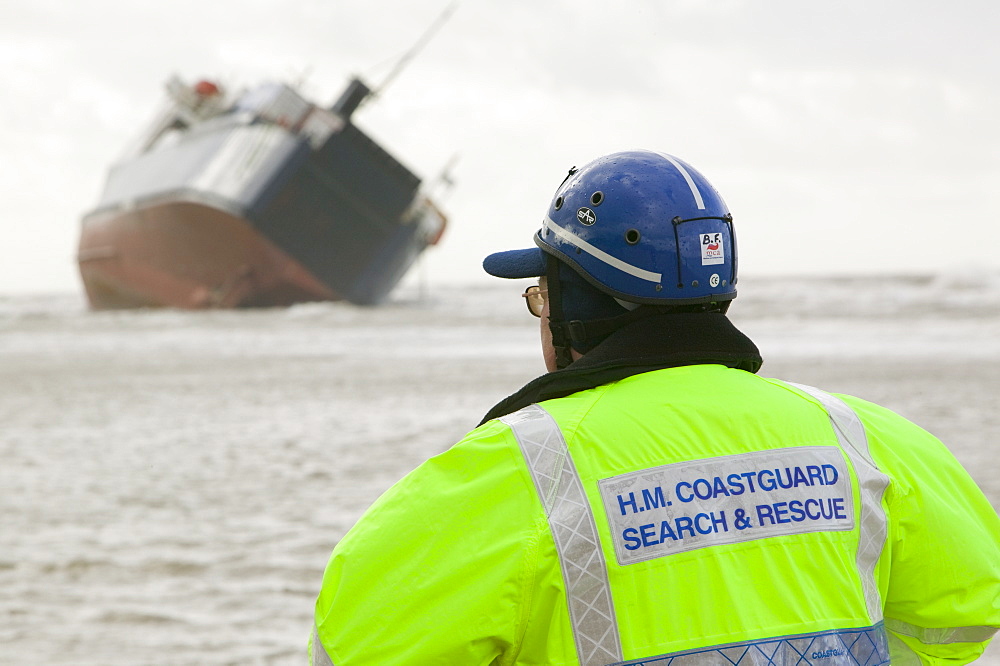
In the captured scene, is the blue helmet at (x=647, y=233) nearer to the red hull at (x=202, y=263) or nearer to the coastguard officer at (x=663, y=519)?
the coastguard officer at (x=663, y=519)

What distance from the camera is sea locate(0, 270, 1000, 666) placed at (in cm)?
462

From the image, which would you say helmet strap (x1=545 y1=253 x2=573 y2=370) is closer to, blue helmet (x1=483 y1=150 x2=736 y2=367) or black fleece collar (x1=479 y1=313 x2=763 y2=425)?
blue helmet (x1=483 y1=150 x2=736 y2=367)

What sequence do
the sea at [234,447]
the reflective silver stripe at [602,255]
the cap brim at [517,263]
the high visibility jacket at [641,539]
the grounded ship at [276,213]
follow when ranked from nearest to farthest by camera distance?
the high visibility jacket at [641,539], the reflective silver stripe at [602,255], the cap brim at [517,263], the sea at [234,447], the grounded ship at [276,213]

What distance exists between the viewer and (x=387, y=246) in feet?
92.8

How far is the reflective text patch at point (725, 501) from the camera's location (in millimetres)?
1489

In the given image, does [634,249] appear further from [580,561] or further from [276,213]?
[276,213]

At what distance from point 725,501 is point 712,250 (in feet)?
1.48

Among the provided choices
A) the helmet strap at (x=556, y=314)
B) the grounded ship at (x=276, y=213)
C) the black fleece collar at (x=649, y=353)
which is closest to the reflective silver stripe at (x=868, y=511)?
the black fleece collar at (x=649, y=353)

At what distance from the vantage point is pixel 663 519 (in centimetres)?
150

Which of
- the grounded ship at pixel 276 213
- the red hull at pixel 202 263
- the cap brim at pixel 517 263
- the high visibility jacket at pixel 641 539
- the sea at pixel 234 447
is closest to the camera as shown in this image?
the high visibility jacket at pixel 641 539

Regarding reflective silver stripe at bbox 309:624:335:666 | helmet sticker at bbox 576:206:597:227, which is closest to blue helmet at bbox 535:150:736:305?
helmet sticker at bbox 576:206:597:227

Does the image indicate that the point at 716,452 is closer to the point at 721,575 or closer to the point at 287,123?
the point at 721,575

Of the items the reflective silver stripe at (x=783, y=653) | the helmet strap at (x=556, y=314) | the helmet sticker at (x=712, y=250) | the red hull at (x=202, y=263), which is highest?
the helmet sticker at (x=712, y=250)

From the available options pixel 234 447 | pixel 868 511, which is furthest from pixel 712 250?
pixel 234 447
